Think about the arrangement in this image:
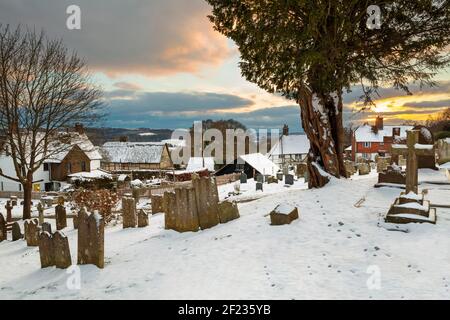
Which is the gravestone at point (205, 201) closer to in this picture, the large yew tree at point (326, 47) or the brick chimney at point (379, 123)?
the large yew tree at point (326, 47)

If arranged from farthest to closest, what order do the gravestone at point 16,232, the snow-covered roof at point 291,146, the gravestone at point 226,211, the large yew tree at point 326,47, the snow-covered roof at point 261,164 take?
the snow-covered roof at point 291,146, the snow-covered roof at point 261,164, the gravestone at point 16,232, the large yew tree at point 326,47, the gravestone at point 226,211

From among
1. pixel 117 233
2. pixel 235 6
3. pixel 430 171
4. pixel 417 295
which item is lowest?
pixel 117 233

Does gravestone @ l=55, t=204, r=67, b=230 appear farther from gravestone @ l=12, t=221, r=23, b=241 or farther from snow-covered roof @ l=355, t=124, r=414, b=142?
snow-covered roof @ l=355, t=124, r=414, b=142

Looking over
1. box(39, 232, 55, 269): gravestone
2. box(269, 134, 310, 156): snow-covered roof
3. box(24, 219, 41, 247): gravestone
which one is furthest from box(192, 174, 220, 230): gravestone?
box(269, 134, 310, 156): snow-covered roof

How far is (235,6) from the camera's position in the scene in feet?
35.9

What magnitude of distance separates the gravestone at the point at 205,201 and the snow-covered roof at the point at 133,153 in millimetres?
41067

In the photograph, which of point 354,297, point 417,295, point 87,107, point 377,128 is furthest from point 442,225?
point 377,128

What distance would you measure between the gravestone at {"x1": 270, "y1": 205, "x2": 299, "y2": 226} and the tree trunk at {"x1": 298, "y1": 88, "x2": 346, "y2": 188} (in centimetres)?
423

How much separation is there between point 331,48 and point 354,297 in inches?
334

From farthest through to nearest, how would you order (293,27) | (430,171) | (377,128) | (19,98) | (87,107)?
1. (377,128)
2. (87,107)
3. (19,98)
4. (430,171)
5. (293,27)

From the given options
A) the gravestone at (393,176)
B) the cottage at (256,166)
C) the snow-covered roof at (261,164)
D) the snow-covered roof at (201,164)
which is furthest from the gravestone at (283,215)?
the snow-covered roof at (201,164)

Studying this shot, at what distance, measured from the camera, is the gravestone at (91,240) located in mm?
6492

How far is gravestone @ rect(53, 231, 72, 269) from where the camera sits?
670cm

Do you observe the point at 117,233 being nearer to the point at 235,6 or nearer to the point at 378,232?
Answer: the point at 378,232
